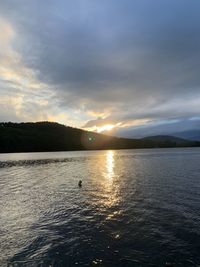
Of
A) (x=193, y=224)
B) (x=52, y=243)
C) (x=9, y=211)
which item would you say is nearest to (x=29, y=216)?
(x=9, y=211)

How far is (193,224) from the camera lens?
108 ft

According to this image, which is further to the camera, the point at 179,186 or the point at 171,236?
the point at 179,186

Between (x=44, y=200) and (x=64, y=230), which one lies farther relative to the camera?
(x=44, y=200)

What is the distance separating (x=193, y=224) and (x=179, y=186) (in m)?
29.8

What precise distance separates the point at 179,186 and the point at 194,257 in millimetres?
38965

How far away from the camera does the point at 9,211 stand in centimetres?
4216

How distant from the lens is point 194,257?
2430cm

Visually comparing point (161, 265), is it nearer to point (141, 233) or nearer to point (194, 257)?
point (194, 257)

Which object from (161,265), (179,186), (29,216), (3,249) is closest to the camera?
(161,265)

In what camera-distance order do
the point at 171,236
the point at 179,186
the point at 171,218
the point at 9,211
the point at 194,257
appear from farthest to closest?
the point at 179,186, the point at 9,211, the point at 171,218, the point at 171,236, the point at 194,257

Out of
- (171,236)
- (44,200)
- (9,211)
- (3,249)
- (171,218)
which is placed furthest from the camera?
(44,200)

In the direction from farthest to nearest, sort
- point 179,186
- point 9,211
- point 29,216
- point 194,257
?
point 179,186
point 9,211
point 29,216
point 194,257

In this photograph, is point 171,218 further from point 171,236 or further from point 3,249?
point 3,249

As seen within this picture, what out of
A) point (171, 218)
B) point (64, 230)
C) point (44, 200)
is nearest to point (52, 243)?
point (64, 230)
